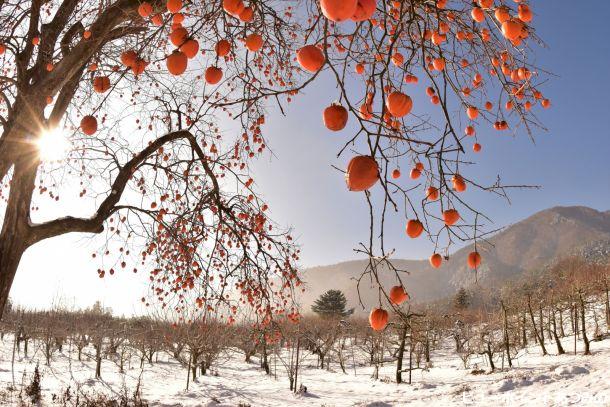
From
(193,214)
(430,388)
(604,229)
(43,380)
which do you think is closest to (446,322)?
(430,388)

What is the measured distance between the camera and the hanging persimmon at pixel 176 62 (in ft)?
5.56

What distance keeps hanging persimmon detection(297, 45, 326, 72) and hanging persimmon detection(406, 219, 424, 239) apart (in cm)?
89

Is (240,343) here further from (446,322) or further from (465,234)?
(465,234)

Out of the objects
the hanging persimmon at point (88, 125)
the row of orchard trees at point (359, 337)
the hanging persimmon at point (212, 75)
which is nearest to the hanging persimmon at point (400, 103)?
the hanging persimmon at point (212, 75)

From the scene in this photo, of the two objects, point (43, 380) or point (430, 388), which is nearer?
point (430, 388)

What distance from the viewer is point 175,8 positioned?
1921 millimetres

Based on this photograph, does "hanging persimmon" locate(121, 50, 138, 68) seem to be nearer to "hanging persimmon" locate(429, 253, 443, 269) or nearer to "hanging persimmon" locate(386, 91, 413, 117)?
"hanging persimmon" locate(386, 91, 413, 117)

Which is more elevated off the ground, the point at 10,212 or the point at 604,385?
the point at 10,212

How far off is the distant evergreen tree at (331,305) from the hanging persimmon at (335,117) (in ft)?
134

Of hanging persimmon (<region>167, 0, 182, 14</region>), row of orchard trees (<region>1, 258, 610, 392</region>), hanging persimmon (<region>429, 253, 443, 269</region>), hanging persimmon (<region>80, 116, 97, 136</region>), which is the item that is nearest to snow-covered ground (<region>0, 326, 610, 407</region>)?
row of orchard trees (<region>1, 258, 610, 392</region>)

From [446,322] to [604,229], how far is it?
6423 inches

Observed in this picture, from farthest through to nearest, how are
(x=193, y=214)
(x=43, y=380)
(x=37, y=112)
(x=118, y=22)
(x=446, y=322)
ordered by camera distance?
(x=446, y=322) → (x=43, y=380) → (x=193, y=214) → (x=37, y=112) → (x=118, y=22)

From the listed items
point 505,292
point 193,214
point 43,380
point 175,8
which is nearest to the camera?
point 175,8

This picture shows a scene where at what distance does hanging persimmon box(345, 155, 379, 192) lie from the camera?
113 cm
